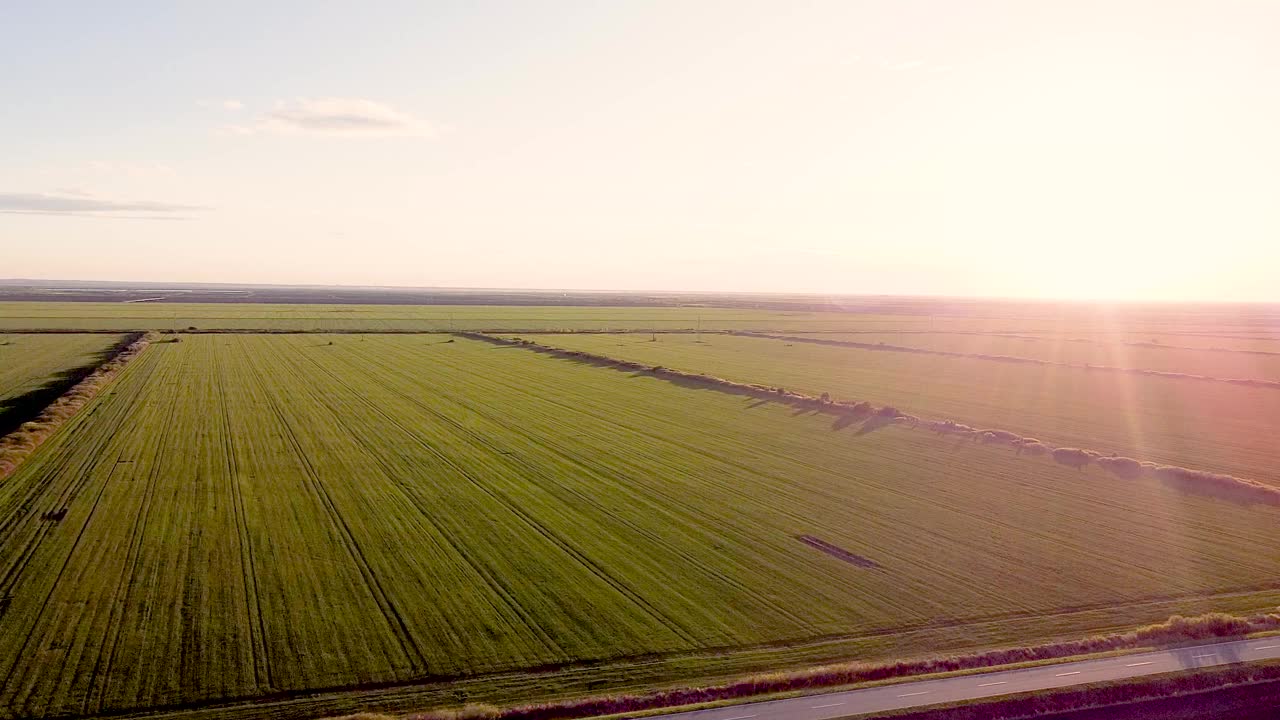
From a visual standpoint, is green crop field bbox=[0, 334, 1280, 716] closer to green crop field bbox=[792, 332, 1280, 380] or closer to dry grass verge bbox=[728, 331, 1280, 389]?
dry grass verge bbox=[728, 331, 1280, 389]

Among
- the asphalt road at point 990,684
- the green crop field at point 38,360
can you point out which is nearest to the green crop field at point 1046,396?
the asphalt road at point 990,684

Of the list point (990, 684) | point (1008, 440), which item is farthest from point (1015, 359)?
point (990, 684)

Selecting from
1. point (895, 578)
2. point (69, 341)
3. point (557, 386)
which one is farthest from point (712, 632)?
point (69, 341)

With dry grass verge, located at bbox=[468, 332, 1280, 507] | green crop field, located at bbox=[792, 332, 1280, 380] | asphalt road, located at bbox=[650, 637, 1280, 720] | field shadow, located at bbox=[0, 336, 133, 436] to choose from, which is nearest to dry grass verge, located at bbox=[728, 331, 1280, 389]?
green crop field, located at bbox=[792, 332, 1280, 380]

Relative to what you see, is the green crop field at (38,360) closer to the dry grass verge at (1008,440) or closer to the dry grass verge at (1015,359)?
the dry grass verge at (1008,440)

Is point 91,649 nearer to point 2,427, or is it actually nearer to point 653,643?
point 653,643

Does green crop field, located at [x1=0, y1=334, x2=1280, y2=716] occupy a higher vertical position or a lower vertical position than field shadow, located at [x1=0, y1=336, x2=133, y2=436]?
lower

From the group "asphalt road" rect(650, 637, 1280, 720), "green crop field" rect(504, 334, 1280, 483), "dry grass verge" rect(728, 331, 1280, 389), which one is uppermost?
"dry grass verge" rect(728, 331, 1280, 389)
